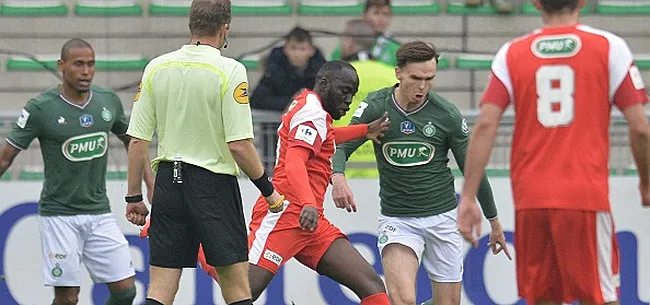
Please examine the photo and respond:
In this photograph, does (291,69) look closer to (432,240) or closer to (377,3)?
(377,3)

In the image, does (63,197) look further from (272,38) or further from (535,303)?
(272,38)

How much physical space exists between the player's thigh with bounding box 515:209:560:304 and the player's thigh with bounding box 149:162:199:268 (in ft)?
6.55

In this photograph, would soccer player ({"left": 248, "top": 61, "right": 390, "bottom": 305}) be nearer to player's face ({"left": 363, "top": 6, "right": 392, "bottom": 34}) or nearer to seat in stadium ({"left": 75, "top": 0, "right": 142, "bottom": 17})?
player's face ({"left": 363, "top": 6, "right": 392, "bottom": 34})

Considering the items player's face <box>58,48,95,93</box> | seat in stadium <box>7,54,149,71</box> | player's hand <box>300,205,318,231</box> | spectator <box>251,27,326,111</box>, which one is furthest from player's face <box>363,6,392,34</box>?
player's hand <box>300,205,318,231</box>

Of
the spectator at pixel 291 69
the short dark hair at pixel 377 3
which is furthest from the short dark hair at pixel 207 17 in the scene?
the short dark hair at pixel 377 3

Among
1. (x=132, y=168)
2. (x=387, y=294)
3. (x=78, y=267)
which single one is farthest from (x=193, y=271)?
(x=132, y=168)

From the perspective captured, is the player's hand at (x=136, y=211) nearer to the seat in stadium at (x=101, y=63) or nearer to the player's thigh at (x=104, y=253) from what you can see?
the player's thigh at (x=104, y=253)

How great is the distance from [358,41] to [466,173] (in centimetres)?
560

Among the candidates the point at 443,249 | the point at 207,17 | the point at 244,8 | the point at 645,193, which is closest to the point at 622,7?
the point at 244,8

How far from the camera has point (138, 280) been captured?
1114cm

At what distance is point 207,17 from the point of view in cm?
755

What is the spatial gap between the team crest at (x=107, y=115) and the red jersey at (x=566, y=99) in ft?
13.6

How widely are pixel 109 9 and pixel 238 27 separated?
1.46m

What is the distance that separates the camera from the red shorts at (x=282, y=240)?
28.2ft
